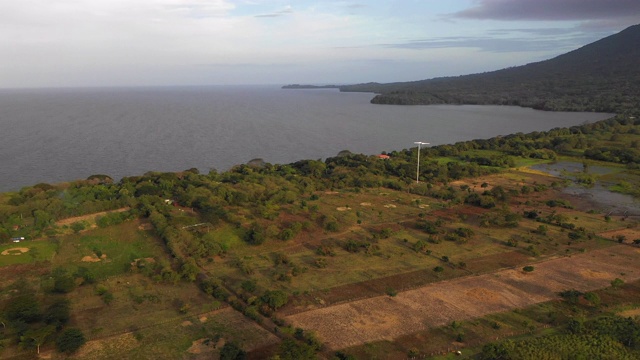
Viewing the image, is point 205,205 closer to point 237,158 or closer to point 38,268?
point 38,268

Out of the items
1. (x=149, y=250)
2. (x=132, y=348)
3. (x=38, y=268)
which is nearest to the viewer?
(x=132, y=348)

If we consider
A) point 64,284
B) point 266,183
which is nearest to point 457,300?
point 64,284

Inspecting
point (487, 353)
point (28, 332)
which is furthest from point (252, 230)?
point (487, 353)

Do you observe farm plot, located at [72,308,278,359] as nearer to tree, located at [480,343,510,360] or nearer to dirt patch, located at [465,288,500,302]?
tree, located at [480,343,510,360]

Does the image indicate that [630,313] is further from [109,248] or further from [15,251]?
[15,251]

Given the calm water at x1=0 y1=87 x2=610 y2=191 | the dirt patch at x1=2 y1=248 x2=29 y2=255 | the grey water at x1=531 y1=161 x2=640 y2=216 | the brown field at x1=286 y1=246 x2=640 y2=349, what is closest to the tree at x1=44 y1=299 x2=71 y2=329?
the dirt patch at x1=2 y1=248 x2=29 y2=255

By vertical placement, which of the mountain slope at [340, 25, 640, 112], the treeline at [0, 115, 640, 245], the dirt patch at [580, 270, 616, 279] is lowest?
the dirt patch at [580, 270, 616, 279]

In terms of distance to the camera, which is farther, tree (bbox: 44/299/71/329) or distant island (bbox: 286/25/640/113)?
distant island (bbox: 286/25/640/113)
